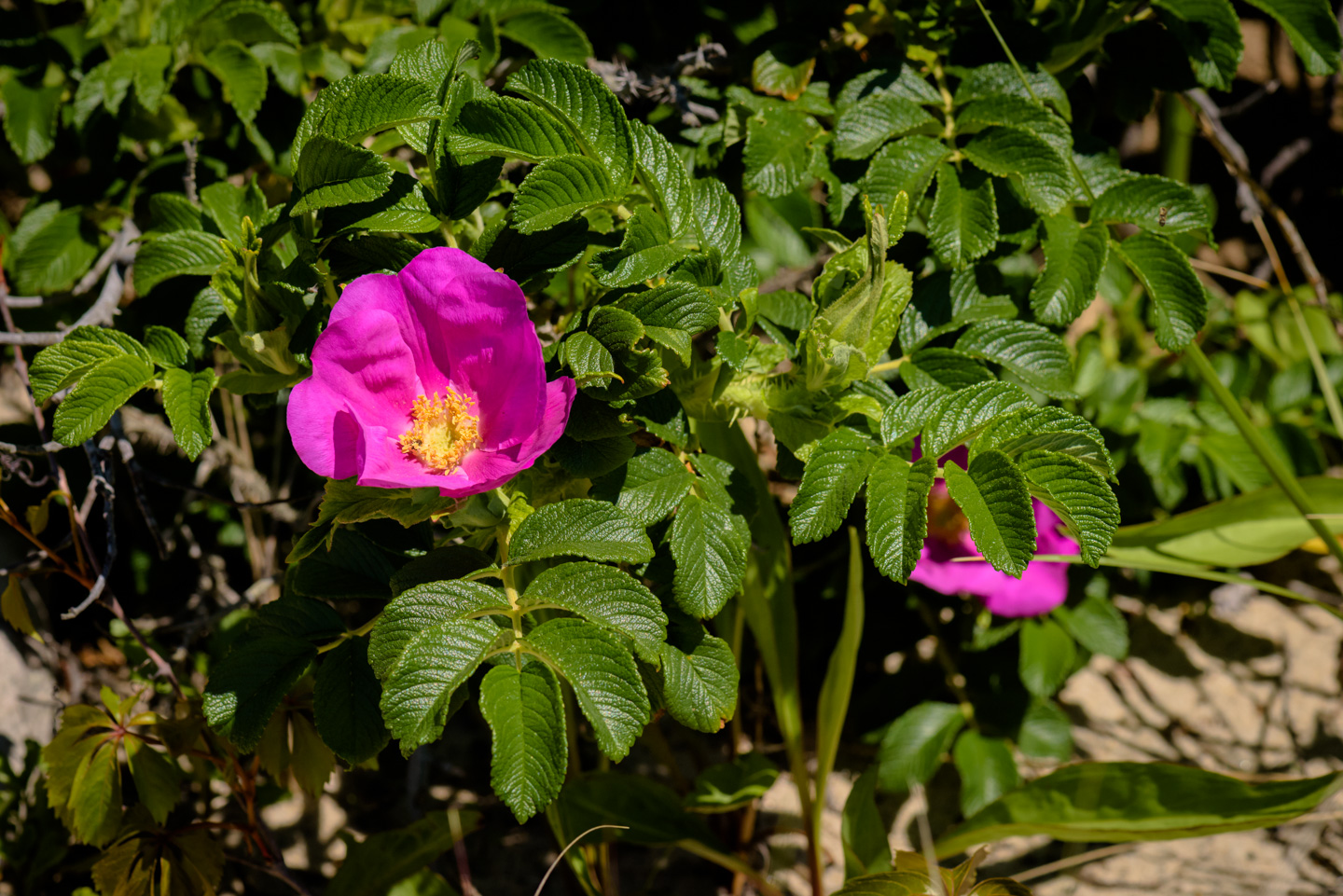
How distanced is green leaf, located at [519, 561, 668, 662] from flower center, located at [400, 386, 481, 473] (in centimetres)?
18

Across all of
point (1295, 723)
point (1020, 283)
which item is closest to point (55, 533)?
point (1020, 283)

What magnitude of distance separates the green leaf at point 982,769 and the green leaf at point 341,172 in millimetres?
1354

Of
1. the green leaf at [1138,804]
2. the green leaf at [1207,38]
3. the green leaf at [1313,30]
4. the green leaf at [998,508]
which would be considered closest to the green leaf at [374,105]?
the green leaf at [998,508]

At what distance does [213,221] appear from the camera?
46.9 inches

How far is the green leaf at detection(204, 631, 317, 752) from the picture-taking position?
3.18 ft

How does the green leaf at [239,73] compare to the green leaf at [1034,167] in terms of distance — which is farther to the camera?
the green leaf at [239,73]

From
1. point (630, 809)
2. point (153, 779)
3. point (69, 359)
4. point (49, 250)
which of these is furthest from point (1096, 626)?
point (49, 250)

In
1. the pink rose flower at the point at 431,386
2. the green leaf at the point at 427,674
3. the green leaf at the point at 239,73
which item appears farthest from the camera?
the green leaf at the point at 239,73

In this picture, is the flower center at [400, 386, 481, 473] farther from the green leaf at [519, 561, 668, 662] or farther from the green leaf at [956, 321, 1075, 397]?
the green leaf at [956, 321, 1075, 397]

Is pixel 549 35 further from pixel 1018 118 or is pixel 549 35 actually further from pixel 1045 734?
pixel 1045 734

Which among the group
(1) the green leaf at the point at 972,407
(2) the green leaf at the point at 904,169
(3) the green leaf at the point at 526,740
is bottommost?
(3) the green leaf at the point at 526,740

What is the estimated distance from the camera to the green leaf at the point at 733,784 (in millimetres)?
1447

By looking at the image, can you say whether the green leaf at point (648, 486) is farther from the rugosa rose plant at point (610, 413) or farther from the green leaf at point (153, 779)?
the green leaf at point (153, 779)

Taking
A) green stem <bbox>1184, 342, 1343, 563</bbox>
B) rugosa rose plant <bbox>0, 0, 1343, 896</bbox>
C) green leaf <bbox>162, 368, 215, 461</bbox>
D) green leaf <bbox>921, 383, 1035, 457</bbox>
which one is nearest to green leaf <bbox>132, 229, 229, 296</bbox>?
rugosa rose plant <bbox>0, 0, 1343, 896</bbox>
